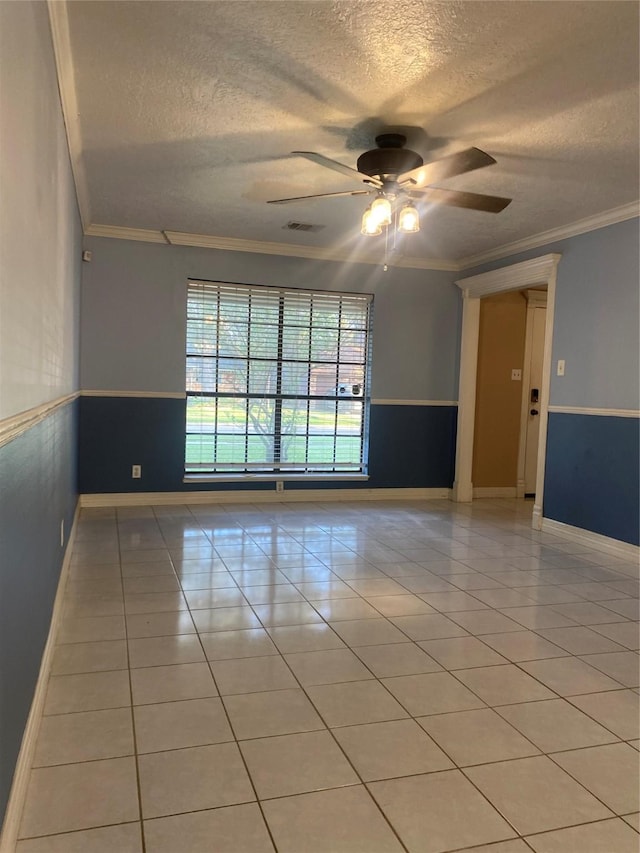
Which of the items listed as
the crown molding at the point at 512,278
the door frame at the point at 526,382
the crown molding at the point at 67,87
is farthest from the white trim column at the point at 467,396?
the crown molding at the point at 67,87

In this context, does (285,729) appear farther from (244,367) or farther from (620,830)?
(244,367)

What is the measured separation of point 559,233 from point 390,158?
224cm

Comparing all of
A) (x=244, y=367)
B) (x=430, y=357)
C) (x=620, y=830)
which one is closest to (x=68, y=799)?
(x=620, y=830)

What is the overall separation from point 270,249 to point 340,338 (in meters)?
1.06

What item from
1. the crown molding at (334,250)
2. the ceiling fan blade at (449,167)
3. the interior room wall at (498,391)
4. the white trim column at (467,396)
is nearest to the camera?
the ceiling fan blade at (449,167)

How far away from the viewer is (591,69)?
7.98 feet

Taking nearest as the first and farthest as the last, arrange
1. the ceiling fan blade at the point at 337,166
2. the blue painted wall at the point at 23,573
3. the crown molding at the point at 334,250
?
the blue painted wall at the point at 23,573, the ceiling fan blade at the point at 337,166, the crown molding at the point at 334,250

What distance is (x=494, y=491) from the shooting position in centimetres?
636

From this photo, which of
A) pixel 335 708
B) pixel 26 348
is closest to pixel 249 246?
pixel 26 348

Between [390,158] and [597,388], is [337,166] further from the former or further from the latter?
[597,388]

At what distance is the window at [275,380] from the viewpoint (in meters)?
5.47

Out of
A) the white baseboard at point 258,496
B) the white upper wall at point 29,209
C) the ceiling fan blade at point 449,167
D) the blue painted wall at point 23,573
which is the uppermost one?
the ceiling fan blade at point 449,167

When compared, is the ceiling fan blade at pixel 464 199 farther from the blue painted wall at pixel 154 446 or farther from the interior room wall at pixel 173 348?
the blue painted wall at pixel 154 446

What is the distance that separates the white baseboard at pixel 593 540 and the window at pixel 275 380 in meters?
1.89
